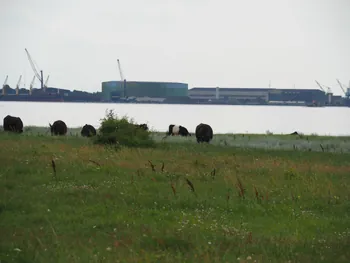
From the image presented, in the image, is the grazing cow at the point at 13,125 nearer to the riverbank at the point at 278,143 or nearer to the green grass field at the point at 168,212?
the riverbank at the point at 278,143

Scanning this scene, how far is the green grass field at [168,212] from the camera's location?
9547 mm

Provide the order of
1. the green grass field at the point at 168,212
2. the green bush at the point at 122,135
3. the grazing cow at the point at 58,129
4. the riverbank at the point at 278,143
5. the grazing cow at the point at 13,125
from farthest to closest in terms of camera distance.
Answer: the grazing cow at the point at 58,129, the grazing cow at the point at 13,125, the riverbank at the point at 278,143, the green bush at the point at 122,135, the green grass field at the point at 168,212

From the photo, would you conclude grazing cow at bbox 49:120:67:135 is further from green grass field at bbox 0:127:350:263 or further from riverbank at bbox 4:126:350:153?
green grass field at bbox 0:127:350:263

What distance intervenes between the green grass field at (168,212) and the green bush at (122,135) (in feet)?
30.0

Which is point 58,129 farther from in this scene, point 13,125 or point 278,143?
point 278,143

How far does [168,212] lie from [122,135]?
19.5 m

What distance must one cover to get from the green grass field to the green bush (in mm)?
9151

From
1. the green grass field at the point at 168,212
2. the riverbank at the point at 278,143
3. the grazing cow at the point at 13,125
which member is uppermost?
the grazing cow at the point at 13,125

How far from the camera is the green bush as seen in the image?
31688mm

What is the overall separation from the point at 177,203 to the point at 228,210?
136 centimetres

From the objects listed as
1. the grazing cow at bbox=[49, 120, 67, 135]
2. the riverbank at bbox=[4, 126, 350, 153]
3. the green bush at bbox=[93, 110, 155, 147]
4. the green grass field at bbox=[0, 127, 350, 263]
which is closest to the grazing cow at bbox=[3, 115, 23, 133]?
the riverbank at bbox=[4, 126, 350, 153]

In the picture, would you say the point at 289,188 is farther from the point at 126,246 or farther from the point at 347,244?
the point at 126,246

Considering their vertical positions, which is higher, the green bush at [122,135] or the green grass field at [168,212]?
the green bush at [122,135]

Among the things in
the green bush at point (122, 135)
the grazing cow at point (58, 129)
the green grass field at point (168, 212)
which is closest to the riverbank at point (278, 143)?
the grazing cow at point (58, 129)
